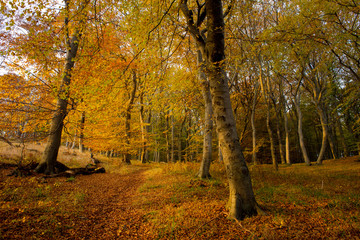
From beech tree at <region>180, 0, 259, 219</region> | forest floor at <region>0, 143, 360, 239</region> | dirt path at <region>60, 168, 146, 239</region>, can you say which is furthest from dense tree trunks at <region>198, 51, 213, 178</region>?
beech tree at <region>180, 0, 259, 219</region>

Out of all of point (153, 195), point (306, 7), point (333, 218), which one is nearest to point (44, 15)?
point (153, 195)

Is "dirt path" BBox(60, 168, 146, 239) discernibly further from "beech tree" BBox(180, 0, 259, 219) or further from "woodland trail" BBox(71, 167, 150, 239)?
"beech tree" BBox(180, 0, 259, 219)

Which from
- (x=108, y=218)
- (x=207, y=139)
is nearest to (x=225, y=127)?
(x=108, y=218)

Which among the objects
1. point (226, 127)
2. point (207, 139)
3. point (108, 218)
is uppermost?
point (226, 127)

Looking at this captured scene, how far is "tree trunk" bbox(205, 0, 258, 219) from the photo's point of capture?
3.46 m

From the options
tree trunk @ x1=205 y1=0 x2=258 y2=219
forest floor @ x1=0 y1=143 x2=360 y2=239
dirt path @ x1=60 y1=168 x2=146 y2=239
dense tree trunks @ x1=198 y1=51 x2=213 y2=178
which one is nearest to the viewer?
forest floor @ x1=0 y1=143 x2=360 y2=239

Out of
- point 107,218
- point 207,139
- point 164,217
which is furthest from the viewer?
point 207,139

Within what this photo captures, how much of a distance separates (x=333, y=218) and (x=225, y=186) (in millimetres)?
3252

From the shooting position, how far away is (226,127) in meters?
3.73

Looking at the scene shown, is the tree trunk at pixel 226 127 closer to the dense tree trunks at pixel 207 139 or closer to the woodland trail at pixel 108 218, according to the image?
the woodland trail at pixel 108 218

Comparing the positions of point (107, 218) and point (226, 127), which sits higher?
point (226, 127)

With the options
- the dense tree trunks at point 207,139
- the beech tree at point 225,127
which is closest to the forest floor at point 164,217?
the beech tree at point 225,127

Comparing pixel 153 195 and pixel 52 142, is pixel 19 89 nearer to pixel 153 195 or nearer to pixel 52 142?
pixel 52 142

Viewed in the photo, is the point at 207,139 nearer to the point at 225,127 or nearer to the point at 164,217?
the point at 225,127
